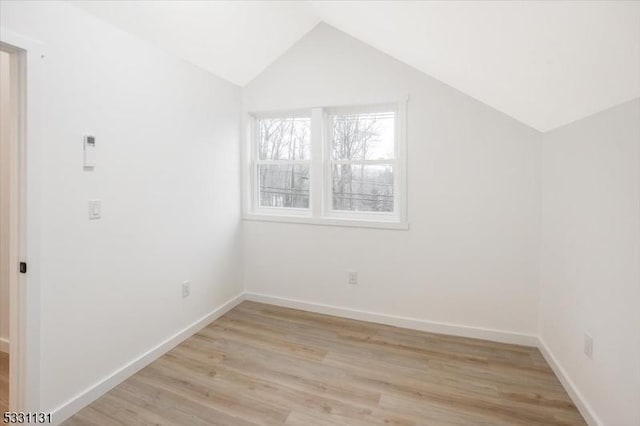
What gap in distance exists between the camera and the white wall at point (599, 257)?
4.82 feet

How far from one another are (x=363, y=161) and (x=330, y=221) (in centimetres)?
68

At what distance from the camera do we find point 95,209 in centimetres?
199

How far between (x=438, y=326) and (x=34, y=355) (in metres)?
2.86

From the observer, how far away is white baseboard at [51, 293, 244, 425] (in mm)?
1842

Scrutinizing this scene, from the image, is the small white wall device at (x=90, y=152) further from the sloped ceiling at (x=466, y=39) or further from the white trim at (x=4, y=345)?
the white trim at (x=4, y=345)

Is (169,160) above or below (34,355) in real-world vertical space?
above

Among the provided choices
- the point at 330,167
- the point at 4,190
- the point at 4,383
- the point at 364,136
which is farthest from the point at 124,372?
the point at 364,136

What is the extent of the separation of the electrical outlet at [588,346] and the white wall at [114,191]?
285 cm

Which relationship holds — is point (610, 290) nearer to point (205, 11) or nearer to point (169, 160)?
point (169, 160)

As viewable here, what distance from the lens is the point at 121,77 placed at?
2.12 meters

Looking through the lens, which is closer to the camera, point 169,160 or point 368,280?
point 169,160

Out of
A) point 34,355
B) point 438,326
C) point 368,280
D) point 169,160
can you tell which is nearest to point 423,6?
point 169,160

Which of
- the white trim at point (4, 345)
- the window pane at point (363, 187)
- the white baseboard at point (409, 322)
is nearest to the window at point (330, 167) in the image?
the window pane at point (363, 187)

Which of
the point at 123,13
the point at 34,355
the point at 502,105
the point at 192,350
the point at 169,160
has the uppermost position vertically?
the point at 123,13
